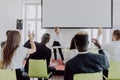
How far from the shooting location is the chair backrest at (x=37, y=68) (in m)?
4.30

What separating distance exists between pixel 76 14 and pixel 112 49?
14.2 feet

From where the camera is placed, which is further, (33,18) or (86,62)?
(33,18)

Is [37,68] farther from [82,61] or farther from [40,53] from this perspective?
[82,61]

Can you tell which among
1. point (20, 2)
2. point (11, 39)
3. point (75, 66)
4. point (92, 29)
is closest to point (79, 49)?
point (75, 66)

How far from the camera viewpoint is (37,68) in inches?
172

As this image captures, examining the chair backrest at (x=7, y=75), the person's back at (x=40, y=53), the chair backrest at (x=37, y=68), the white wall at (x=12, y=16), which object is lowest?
the chair backrest at (x=37, y=68)

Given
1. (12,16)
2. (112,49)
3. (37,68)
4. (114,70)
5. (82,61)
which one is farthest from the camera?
(12,16)

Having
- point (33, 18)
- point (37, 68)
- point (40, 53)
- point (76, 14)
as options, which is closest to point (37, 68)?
point (37, 68)

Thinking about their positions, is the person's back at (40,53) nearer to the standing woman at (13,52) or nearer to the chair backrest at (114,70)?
the standing woman at (13,52)

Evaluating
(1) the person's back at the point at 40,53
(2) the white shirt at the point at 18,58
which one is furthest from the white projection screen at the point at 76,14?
(2) the white shirt at the point at 18,58

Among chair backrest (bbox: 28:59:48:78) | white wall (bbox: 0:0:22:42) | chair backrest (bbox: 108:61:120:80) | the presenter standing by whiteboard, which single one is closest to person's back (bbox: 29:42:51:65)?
chair backrest (bbox: 28:59:48:78)

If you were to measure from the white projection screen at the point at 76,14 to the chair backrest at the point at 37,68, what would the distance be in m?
3.92

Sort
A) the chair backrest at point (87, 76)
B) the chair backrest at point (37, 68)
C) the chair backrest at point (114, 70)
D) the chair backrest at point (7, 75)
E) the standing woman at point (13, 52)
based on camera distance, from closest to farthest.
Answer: the chair backrest at point (87, 76) → the chair backrest at point (7, 75) → the standing woman at point (13, 52) → the chair backrest at point (114, 70) → the chair backrest at point (37, 68)

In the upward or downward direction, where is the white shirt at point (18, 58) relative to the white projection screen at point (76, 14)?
downward
